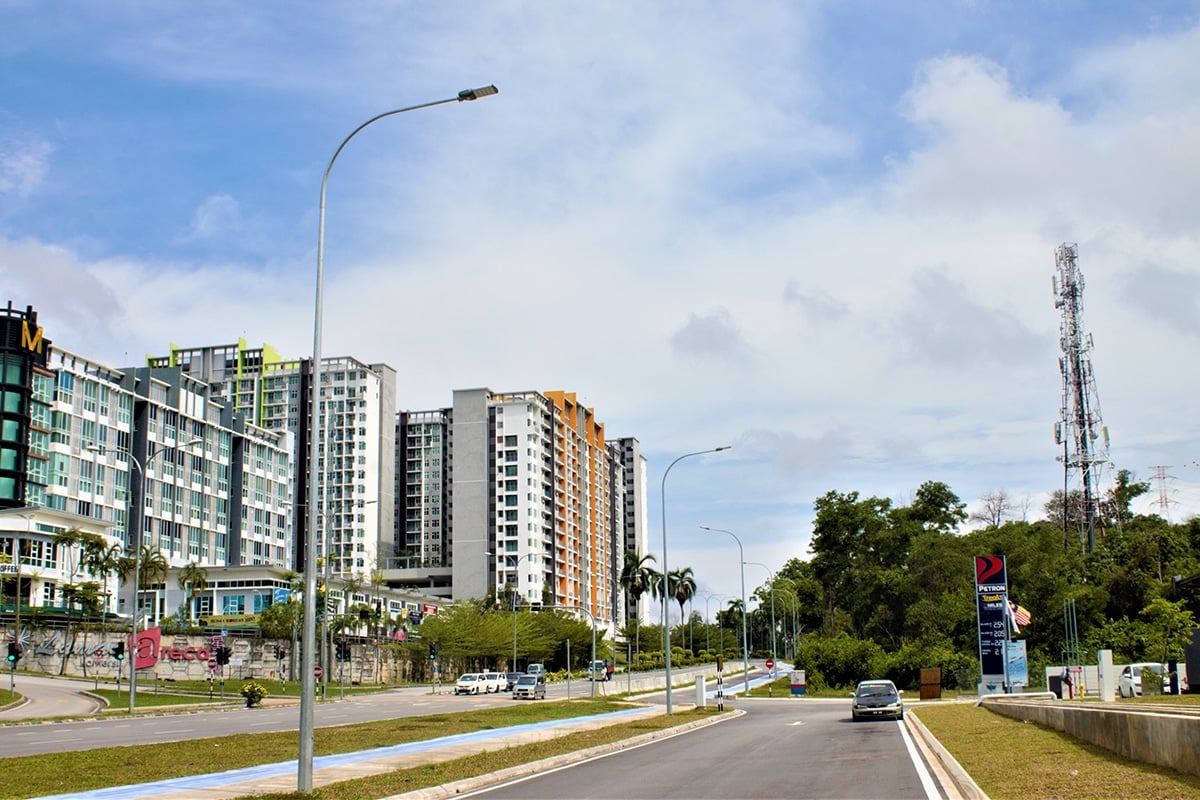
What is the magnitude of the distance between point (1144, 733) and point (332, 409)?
5858 inches

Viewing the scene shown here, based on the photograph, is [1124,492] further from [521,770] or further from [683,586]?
[521,770]

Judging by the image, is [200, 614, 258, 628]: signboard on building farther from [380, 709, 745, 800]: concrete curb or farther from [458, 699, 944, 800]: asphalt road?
[458, 699, 944, 800]: asphalt road

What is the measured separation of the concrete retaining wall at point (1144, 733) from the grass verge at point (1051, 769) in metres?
0.19

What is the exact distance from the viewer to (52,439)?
9750 cm

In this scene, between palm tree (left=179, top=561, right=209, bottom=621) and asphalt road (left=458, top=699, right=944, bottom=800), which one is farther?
palm tree (left=179, top=561, right=209, bottom=621)

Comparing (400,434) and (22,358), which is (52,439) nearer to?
(22,358)

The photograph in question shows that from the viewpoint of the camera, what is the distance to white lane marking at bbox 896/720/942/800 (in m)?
16.8

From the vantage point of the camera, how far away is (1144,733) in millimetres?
18156

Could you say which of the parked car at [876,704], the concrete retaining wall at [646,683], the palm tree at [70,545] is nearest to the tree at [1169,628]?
the concrete retaining wall at [646,683]

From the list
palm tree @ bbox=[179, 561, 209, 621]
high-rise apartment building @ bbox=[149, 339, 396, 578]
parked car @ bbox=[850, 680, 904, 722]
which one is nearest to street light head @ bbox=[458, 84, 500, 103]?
parked car @ bbox=[850, 680, 904, 722]

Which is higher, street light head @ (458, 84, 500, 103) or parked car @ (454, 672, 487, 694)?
street light head @ (458, 84, 500, 103)

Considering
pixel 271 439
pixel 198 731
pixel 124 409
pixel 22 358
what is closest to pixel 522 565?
pixel 271 439

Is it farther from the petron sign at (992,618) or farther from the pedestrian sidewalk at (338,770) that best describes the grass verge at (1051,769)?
the petron sign at (992,618)

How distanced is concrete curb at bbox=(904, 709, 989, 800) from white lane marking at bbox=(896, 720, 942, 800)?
1.07 feet
